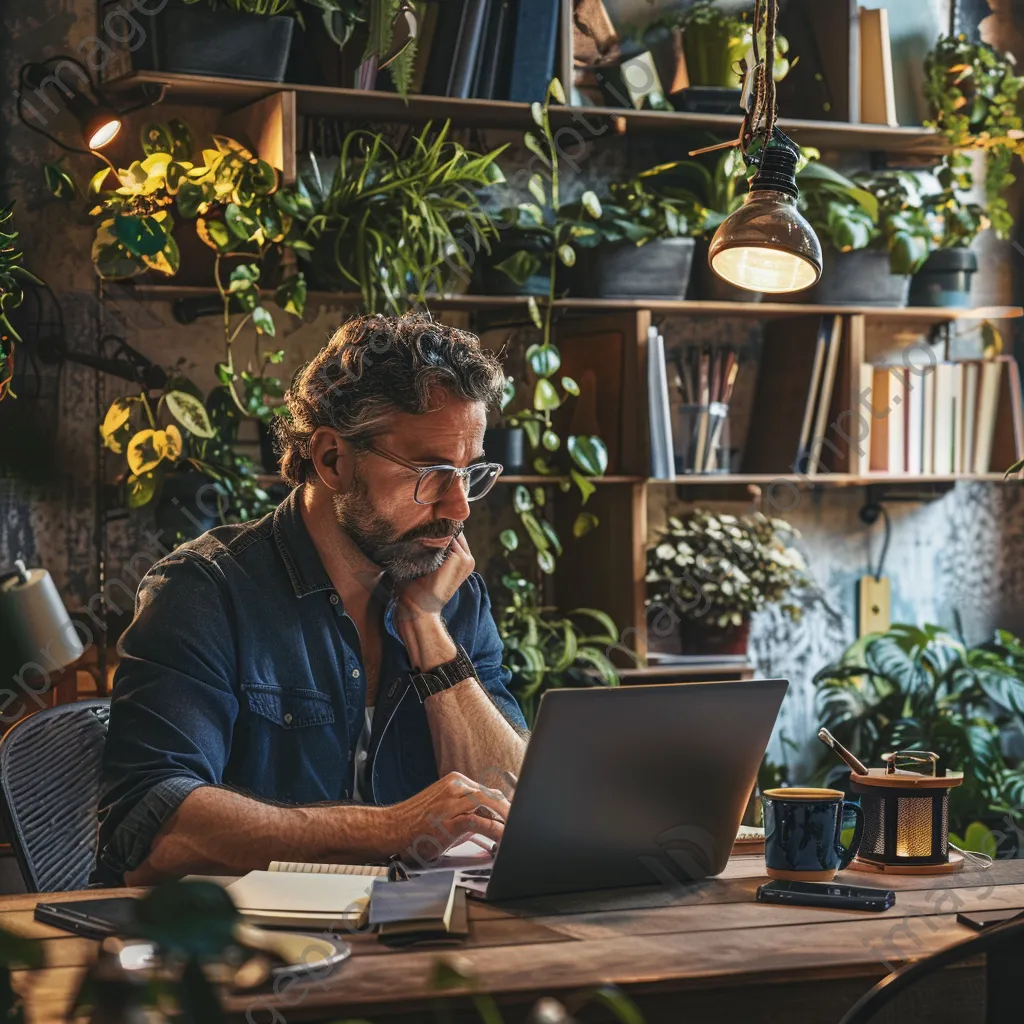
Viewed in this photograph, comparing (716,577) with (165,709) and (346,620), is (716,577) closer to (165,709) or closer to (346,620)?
(346,620)

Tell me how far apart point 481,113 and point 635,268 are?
1.77ft

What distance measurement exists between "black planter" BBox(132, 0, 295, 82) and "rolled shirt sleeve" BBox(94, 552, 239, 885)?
5.06 feet

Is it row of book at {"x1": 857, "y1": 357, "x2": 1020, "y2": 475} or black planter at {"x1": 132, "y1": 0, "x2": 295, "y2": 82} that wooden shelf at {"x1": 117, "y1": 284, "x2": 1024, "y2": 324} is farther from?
black planter at {"x1": 132, "y1": 0, "x2": 295, "y2": 82}

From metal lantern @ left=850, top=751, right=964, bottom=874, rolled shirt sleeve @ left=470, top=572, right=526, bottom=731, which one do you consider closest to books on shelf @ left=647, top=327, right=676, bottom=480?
rolled shirt sleeve @ left=470, top=572, right=526, bottom=731

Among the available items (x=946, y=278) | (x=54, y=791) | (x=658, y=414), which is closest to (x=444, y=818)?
(x=54, y=791)

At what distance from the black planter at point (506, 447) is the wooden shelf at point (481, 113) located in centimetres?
79

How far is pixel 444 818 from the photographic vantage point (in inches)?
68.0

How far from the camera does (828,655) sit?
4.13m

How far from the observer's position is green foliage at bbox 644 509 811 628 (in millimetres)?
3652

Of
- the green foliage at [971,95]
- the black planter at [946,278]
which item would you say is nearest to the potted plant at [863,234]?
the black planter at [946,278]

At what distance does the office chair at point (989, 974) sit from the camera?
1052 millimetres

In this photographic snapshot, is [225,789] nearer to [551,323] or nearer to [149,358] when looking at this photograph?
[149,358]

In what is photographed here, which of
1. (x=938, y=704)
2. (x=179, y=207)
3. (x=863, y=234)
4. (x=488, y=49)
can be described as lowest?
(x=938, y=704)

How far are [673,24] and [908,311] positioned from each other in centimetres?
99
